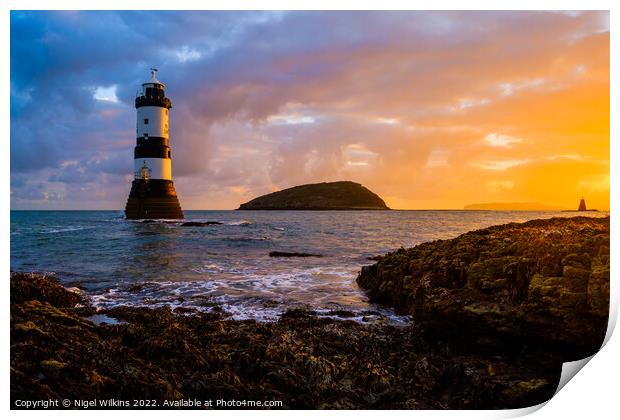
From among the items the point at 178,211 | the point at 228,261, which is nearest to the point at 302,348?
the point at 228,261

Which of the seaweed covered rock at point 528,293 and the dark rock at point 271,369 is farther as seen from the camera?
the seaweed covered rock at point 528,293

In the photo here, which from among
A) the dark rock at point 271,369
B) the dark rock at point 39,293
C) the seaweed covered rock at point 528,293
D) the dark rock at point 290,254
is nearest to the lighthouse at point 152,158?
the dark rock at point 290,254

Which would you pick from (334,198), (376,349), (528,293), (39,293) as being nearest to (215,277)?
(39,293)

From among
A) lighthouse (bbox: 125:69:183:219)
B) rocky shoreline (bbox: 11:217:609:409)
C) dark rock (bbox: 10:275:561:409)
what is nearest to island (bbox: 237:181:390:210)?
lighthouse (bbox: 125:69:183:219)

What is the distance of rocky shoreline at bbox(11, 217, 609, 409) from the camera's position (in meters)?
4.61

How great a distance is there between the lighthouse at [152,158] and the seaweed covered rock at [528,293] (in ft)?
91.9

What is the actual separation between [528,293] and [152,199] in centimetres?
3360

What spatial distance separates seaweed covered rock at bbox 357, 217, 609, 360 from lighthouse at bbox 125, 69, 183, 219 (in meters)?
28.0

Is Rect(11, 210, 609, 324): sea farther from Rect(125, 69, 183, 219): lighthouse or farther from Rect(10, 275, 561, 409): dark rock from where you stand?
Rect(125, 69, 183, 219): lighthouse

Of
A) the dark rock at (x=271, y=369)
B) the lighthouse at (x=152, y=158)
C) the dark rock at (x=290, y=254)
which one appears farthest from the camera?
the lighthouse at (x=152, y=158)

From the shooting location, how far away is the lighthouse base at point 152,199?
111ft

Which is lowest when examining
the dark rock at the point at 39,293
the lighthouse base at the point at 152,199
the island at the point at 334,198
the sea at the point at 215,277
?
the sea at the point at 215,277

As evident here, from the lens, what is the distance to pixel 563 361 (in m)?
5.14

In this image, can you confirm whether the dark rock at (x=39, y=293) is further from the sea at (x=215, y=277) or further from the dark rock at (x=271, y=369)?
the dark rock at (x=271, y=369)
